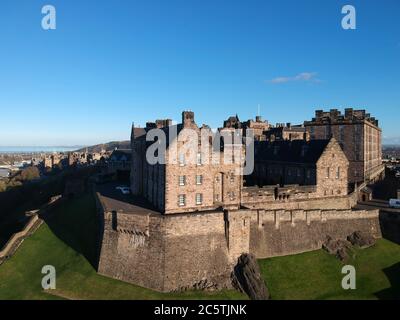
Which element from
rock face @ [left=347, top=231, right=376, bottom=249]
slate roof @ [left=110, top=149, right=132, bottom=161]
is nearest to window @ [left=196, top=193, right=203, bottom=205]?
rock face @ [left=347, top=231, right=376, bottom=249]

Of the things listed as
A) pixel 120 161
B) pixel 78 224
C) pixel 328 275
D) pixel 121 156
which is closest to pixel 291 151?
pixel 328 275

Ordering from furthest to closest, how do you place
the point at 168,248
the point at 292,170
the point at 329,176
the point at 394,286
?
the point at 292,170
the point at 329,176
the point at 394,286
the point at 168,248

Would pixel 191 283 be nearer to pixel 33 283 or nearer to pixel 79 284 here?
pixel 79 284

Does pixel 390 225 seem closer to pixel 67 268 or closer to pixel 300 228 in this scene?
pixel 300 228

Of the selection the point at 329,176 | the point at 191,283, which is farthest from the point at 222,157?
the point at 329,176

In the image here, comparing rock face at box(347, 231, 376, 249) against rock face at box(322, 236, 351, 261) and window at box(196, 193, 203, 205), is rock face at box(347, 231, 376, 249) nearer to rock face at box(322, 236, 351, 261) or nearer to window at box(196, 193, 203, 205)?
rock face at box(322, 236, 351, 261)
